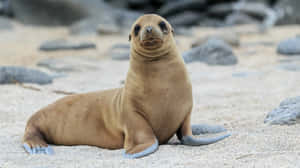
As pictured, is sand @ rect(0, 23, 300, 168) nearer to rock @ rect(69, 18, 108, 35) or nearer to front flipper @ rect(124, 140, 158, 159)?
front flipper @ rect(124, 140, 158, 159)

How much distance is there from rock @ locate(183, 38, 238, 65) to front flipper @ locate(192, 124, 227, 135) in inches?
178

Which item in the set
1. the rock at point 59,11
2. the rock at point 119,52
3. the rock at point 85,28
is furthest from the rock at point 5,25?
the rock at point 119,52

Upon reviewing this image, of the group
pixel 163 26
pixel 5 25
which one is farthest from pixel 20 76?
A: pixel 5 25

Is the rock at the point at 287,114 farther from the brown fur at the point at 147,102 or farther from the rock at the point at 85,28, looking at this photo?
the rock at the point at 85,28

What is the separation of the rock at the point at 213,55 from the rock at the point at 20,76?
9.62 feet

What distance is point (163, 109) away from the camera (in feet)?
9.76

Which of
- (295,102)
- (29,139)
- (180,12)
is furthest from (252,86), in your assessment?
(180,12)

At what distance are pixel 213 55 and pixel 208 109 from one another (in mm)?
3669

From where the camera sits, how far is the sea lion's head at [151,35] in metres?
2.89

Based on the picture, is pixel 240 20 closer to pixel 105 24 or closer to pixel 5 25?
pixel 105 24

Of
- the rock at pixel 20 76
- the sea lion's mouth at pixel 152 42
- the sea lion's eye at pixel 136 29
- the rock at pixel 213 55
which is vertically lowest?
the rock at pixel 213 55

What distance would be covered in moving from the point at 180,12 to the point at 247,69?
10.3 metres

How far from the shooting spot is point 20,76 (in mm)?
5965

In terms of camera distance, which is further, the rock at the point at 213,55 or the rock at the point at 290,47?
the rock at the point at 290,47
